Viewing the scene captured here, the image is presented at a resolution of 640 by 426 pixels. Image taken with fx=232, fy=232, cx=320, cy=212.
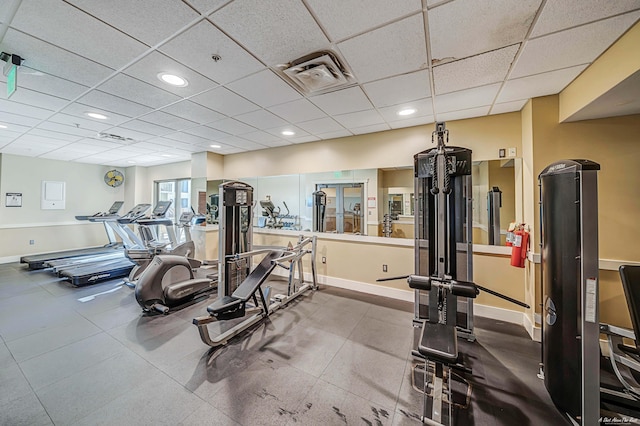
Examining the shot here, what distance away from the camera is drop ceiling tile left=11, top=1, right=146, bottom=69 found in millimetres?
1512

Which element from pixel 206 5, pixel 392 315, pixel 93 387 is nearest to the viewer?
pixel 206 5

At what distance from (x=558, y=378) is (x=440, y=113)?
2945mm

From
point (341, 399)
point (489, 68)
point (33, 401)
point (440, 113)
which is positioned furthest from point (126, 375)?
point (440, 113)

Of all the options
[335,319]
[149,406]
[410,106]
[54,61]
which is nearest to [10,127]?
[54,61]

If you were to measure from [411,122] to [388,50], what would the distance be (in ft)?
6.02

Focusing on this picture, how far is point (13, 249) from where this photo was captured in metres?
6.05

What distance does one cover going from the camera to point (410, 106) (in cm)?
295

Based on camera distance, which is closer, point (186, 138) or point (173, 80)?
point (173, 80)

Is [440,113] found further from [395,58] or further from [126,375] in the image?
[126,375]

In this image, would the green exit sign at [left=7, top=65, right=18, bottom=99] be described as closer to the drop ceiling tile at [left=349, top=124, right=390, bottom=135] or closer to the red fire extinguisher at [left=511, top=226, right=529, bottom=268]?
the drop ceiling tile at [left=349, top=124, right=390, bottom=135]

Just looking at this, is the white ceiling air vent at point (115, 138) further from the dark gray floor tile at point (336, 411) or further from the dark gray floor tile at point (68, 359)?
the dark gray floor tile at point (336, 411)

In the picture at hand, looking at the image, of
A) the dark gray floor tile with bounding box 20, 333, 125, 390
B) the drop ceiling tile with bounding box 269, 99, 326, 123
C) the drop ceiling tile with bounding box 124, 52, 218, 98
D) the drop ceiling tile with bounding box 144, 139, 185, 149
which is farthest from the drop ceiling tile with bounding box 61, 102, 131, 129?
the dark gray floor tile with bounding box 20, 333, 125, 390

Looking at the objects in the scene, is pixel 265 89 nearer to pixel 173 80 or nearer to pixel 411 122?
pixel 173 80

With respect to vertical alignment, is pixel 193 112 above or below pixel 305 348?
above
